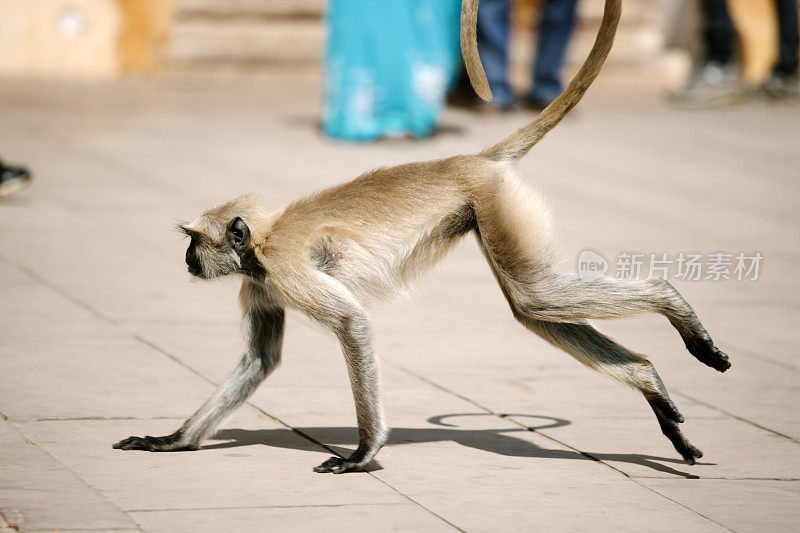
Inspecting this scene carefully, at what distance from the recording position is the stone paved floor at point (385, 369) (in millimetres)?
4516

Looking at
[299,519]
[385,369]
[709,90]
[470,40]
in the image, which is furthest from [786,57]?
[299,519]

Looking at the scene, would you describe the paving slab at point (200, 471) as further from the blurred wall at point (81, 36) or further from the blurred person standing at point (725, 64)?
the blurred person standing at point (725, 64)

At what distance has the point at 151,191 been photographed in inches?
404

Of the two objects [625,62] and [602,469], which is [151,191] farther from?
[625,62]

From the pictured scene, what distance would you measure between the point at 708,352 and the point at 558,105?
111cm

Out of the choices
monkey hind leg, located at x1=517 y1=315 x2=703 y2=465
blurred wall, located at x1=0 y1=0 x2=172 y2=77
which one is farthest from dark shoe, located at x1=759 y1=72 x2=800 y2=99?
monkey hind leg, located at x1=517 y1=315 x2=703 y2=465

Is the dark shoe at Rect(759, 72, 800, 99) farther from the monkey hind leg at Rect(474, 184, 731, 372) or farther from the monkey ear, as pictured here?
the monkey ear

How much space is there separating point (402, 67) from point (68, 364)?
692cm

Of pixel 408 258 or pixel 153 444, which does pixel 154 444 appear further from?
pixel 408 258

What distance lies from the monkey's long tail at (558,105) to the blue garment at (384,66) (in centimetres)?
709

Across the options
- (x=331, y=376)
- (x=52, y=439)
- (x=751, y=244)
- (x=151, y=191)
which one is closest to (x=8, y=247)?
(x=151, y=191)

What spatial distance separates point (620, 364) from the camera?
16.6ft

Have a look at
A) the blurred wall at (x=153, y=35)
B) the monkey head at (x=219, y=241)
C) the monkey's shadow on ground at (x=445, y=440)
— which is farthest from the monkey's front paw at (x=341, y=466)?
the blurred wall at (x=153, y=35)

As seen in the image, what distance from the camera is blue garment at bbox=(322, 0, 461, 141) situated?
12.2m
